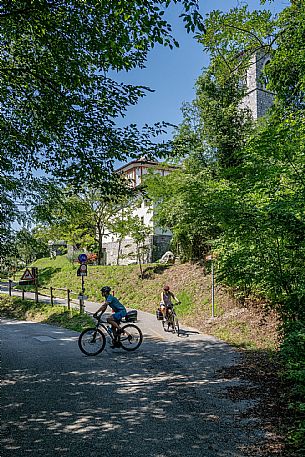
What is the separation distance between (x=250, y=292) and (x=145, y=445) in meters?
10.5

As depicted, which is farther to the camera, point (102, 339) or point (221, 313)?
point (221, 313)

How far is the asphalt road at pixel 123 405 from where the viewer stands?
171 inches

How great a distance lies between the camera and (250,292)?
46.4 feet

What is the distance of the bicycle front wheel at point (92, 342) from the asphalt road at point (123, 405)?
0.84ft

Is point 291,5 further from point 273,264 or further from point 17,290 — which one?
point 17,290

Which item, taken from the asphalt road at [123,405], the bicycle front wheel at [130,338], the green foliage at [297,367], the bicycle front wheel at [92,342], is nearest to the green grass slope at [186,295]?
the asphalt road at [123,405]

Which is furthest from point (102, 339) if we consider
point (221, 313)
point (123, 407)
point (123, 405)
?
point (221, 313)

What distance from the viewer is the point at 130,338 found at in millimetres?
10328

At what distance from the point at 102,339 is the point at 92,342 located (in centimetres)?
29

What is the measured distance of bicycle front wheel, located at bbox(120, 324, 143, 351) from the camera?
10328 mm

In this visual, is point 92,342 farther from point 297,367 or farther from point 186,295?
point 186,295

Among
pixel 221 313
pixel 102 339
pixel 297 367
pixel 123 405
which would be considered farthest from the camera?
pixel 221 313

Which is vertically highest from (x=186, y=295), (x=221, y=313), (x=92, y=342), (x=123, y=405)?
(x=186, y=295)

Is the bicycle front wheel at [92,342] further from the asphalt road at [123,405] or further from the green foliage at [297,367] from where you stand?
the green foliage at [297,367]
